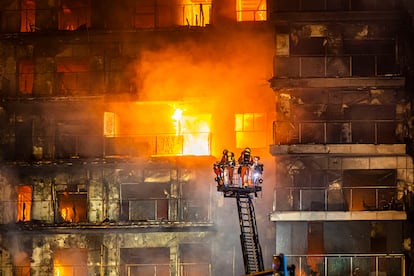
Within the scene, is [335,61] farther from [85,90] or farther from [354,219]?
[85,90]

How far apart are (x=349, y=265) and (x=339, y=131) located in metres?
6.03

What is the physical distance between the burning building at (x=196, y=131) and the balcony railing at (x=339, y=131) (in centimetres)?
7

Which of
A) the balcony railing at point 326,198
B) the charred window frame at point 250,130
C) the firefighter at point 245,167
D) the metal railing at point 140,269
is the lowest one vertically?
the metal railing at point 140,269

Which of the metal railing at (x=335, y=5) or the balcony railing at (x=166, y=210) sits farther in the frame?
the balcony railing at (x=166, y=210)

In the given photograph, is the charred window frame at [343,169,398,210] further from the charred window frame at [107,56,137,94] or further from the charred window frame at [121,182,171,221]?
the charred window frame at [107,56,137,94]

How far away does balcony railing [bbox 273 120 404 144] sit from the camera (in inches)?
1007

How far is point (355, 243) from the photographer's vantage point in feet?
82.8

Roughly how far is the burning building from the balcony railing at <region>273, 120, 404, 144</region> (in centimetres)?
7

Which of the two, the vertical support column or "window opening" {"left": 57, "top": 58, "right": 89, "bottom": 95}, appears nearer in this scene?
the vertical support column

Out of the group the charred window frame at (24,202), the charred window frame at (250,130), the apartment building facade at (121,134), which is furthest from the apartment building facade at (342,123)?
the charred window frame at (24,202)

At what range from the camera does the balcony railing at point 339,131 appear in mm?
25578

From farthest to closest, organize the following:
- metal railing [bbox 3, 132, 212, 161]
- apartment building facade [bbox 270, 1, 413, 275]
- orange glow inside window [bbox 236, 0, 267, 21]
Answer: orange glow inside window [bbox 236, 0, 267, 21] → metal railing [bbox 3, 132, 212, 161] → apartment building facade [bbox 270, 1, 413, 275]

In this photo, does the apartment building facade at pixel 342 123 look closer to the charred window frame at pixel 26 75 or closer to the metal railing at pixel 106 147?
the metal railing at pixel 106 147

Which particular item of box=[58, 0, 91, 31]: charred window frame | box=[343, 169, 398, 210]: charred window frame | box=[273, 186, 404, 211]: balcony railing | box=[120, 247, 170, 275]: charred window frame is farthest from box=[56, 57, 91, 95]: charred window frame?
box=[343, 169, 398, 210]: charred window frame
